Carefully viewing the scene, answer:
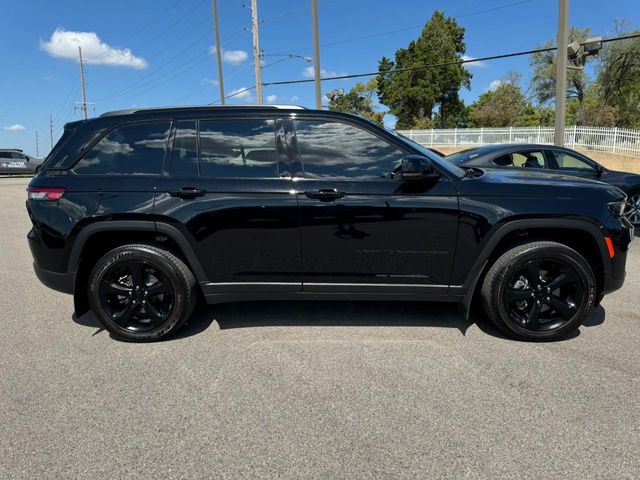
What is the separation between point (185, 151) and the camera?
3.47 m

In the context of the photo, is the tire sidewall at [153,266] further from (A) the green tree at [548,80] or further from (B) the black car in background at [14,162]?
(A) the green tree at [548,80]

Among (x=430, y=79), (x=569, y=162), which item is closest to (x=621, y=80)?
(x=430, y=79)

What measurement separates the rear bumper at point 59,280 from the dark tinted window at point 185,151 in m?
1.16

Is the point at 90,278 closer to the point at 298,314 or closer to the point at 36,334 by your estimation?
the point at 36,334

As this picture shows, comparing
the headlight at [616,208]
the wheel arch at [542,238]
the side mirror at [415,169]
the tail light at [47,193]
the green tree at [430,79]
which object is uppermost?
the green tree at [430,79]

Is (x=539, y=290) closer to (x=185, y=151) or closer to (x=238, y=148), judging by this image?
(x=238, y=148)

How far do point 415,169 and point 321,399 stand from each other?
1.67 meters

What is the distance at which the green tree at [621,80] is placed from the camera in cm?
3428

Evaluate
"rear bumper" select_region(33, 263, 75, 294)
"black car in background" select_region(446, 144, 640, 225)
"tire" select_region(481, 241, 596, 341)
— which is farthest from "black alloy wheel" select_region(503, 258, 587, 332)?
"black car in background" select_region(446, 144, 640, 225)

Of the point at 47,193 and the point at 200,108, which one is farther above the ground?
the point at 200,108

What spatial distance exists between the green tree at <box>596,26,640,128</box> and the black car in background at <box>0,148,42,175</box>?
41.7m

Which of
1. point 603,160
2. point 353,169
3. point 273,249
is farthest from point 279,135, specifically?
point 603,160

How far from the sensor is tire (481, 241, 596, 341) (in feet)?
11.0

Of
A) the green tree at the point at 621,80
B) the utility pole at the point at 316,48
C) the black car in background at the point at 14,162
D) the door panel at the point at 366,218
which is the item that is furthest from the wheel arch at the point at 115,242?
the green tree at the point at 621,80
